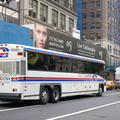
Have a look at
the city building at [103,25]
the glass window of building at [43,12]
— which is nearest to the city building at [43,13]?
the glass window of building at [43,12]

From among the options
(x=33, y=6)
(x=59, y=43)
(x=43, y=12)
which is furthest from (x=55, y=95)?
(x=43, y=12)

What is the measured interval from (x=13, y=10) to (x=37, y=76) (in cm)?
1819

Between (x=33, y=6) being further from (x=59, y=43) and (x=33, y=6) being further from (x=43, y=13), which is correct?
(x=59, y=43)

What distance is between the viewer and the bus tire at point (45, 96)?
13.7 meters

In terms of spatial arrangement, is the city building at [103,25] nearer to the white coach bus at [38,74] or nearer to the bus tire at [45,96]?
the white coach bus at [38,74]

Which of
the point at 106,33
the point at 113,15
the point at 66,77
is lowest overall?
the point at 66,77

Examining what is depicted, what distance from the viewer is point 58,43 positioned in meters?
33.0

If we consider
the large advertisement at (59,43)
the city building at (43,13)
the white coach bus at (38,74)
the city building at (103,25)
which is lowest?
the white coach bus at (38,74)

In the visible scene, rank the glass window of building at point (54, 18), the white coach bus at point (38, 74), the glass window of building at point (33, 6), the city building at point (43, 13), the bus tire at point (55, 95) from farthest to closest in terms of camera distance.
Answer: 1. the glass window of building at point (54, 18)
2. the glass window of building at point (33, 6)
3. the city building at point (43, 13)
4. the bus tire at point (55, 95)
5. the white coach bus at point (38, 74)

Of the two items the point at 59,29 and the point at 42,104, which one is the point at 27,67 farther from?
the point at 59,29

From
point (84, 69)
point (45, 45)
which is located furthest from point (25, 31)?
point (84, 69)

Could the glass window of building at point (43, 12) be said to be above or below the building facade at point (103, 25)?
below

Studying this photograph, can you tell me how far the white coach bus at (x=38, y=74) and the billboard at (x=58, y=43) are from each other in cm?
1184

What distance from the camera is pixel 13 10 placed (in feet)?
97.5
